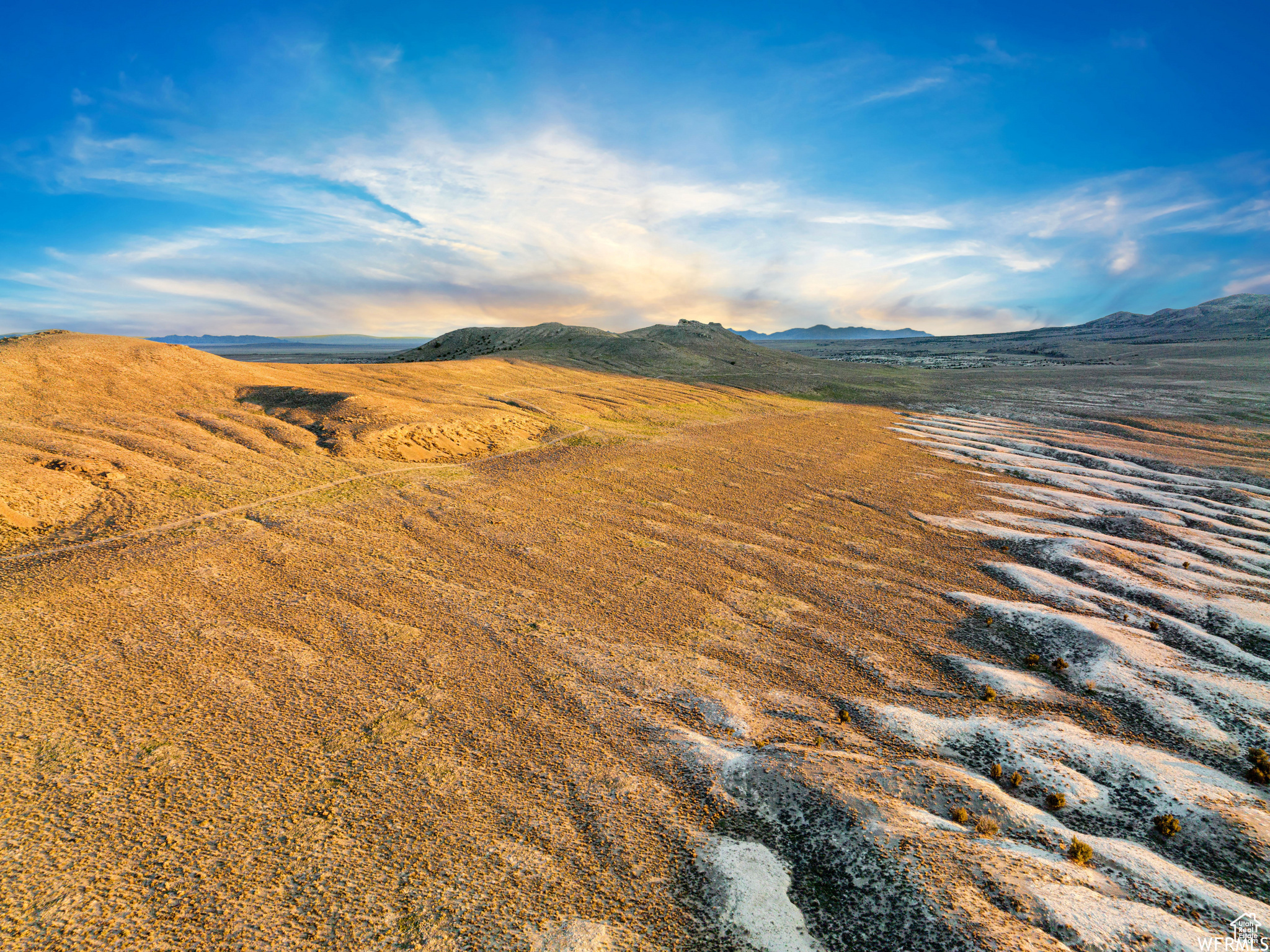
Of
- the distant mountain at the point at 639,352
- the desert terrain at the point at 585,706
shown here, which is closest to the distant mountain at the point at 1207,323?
the distant mountain at the point at 639,352

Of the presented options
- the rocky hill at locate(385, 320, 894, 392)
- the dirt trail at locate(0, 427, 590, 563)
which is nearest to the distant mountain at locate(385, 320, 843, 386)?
the rocky hill at locate(385, 320, 894, 392)

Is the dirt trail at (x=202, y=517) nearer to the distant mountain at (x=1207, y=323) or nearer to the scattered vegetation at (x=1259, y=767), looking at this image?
the scattered vegetation at (x=1259, y=767)

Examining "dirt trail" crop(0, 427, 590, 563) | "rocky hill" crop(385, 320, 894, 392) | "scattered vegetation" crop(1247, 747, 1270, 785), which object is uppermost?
"rocky hill" crop(385, 320, 894, 392)

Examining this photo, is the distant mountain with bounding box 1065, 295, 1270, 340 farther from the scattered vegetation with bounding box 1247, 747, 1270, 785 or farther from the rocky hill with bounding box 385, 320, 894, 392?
the scattered vegetation with bounding box 1247, 747, 1270, 785

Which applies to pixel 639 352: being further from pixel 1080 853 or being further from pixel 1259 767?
pixel 1080 853

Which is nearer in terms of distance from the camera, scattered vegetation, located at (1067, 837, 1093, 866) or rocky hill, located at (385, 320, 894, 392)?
Result: scattered vegetation, located at (1067, 837, 1093, 866)

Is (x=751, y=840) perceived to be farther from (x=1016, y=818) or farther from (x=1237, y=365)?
(x=1237, y=365)
